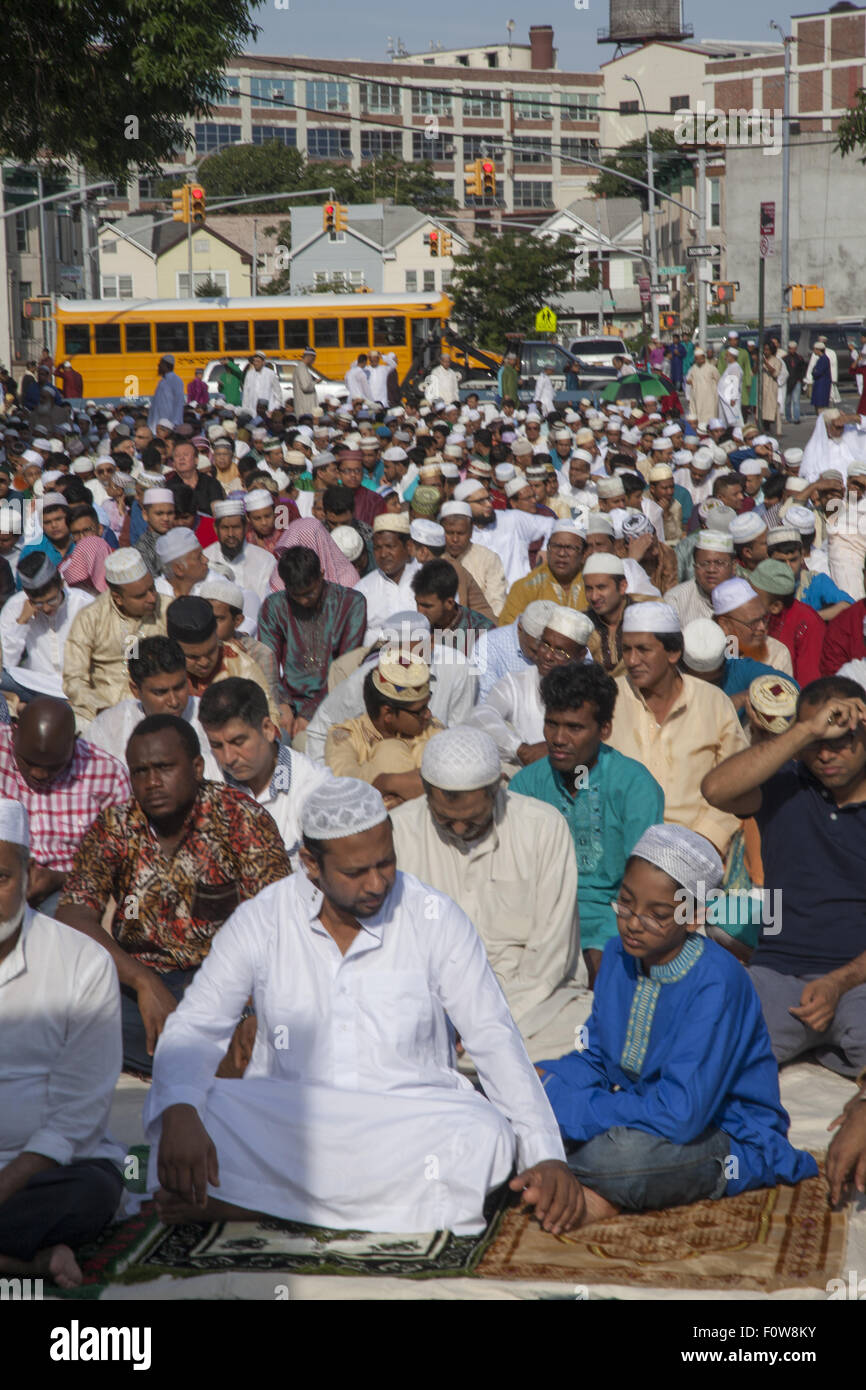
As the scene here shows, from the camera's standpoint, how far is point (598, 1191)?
448 centimetres

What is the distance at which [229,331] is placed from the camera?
36.0 meters

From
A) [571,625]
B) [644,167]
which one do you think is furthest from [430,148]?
[571,625]

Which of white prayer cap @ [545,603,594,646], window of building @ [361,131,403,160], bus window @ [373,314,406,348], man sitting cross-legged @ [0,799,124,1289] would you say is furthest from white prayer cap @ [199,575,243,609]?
window of building @ [361,131,403,160]

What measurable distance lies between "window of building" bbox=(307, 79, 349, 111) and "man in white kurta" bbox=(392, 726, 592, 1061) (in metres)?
107

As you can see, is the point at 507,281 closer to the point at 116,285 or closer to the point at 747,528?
the point at 747,528

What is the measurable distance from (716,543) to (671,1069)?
5090 mm

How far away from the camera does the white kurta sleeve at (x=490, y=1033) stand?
14.1 ft

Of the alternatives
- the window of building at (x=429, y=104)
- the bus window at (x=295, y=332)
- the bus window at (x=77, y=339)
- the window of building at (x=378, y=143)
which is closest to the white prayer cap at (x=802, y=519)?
the bus window at (x=295, y=332)

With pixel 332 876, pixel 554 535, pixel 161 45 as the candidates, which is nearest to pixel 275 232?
Answer: pixel 161 45

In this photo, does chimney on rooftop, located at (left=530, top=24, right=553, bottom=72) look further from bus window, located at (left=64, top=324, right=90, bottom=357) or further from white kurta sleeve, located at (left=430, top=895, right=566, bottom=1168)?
white kurta sleeve, located at (left=430, top=895, right=566, bottom=1168)

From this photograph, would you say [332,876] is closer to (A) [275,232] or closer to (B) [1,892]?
(B) [1,892]

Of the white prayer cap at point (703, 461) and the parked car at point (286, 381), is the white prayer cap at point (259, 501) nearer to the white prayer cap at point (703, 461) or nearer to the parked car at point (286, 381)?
the white prayer cap at point (703, 461)

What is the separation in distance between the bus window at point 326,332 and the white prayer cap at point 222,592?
92.6 ft

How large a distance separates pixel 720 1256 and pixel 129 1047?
2174mm
